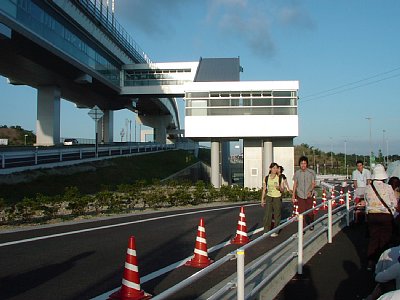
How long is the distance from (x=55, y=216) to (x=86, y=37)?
3419 cm

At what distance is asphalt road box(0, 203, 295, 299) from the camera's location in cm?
664

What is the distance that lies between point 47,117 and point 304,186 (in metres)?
36.5

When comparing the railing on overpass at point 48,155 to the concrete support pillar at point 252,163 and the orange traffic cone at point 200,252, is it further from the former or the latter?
the orange traffic cone at point 200,252

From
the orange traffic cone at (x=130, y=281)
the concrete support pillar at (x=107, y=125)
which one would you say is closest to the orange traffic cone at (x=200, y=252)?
the orange traffic cone at (x=130, y=281)

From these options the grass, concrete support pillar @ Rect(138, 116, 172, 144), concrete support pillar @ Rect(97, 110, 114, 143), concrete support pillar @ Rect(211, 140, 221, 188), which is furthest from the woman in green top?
concrete support pillar @ Rect(138, 116, 172, 144)

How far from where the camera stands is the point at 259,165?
1460 inches

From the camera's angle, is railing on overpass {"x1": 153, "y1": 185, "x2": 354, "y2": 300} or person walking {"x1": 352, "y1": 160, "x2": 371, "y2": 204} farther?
person walking {"x1": 352, "y1": 160, "x2": 371, "y2": 204}

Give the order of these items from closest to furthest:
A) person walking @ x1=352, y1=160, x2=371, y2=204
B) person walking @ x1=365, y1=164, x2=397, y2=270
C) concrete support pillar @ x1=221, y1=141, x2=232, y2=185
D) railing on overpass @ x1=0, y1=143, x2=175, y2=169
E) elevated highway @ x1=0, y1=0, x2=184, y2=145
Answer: person walking @ x1=365, y1=164, x2=397, y2=270, person walking @ x1=352, y1=160, x2=371, y2=204, railing on overpass @ x1=0, y1=143, x2=175, y2=169, elevated highway @ x1=0, y1=0, x2=184, y2=145, concrete support pillar @ x1=221, y1=141, x2=232, y2=185

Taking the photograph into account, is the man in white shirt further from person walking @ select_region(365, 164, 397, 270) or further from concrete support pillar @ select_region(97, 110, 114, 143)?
concrete support pillar @ select_region(97, 110, 114, 143)

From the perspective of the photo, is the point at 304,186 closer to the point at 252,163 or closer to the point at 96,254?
the point at 96,254

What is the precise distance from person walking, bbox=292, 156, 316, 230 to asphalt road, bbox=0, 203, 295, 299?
960mm

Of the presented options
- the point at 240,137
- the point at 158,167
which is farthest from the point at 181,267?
the point at 158,167

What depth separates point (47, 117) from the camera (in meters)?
42.9

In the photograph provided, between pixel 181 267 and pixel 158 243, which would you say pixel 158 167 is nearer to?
pixel 158 243
